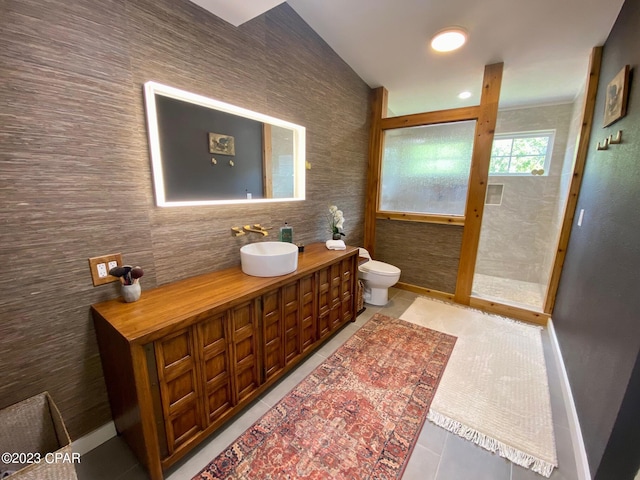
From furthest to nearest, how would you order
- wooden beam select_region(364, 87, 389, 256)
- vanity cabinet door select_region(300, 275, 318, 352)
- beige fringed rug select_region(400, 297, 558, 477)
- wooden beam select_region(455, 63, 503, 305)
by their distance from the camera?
wooden beam select_region(364, 87, 389, 256) → wooden beam select_region(455, 63, 503, 305) → vanity cabinet door select_region(300, 275, 318, 352) → beige fringed rug select_region(400, 297, 558, 477)

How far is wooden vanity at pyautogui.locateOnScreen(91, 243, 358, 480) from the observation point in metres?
1.03

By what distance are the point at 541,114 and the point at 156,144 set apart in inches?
172

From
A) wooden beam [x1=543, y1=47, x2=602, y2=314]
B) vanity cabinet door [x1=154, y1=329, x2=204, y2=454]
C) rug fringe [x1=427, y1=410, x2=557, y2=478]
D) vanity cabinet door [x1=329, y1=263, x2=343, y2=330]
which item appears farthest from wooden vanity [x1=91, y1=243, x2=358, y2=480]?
wooden beam [x1=543, y1=47, x2=602, y2=314]

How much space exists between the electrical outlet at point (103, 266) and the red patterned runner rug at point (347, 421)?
3.29 feet

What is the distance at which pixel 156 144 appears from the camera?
1327 millimetres

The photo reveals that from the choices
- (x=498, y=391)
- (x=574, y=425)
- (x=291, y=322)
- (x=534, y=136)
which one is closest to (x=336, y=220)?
(x=291, y=322)

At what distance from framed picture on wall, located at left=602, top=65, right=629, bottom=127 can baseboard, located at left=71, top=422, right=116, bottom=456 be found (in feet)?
10.6

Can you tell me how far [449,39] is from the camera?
2.01m

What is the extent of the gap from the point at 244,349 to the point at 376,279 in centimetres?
164

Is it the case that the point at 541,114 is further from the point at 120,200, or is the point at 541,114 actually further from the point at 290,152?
the point at 120,200

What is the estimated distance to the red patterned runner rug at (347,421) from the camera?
3.92ft

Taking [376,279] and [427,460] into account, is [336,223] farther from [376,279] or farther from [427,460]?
[427,460]

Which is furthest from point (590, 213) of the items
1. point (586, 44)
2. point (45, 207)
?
point (45, 207)

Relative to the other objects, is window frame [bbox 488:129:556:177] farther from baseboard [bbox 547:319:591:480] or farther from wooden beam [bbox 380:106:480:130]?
baseboard [bbox 547:319:591:480]
